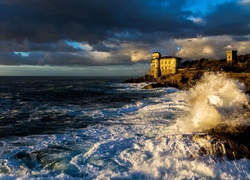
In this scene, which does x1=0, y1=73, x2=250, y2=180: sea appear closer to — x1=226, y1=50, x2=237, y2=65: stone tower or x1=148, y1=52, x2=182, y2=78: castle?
x1=148, y1=52, x2=182, y2=78: castle

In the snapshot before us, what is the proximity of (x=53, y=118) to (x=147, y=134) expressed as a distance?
389 inches

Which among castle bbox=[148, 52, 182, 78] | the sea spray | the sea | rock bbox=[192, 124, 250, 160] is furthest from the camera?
castle bbox=[148, 52, 182, 78]

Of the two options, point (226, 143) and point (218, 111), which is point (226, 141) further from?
point (218, 111)

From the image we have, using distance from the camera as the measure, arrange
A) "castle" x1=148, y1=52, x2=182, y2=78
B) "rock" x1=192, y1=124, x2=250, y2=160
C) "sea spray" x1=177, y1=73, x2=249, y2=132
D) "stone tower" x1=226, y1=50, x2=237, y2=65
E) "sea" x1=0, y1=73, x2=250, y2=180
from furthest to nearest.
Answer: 1. "castle" x1=148, y1=52, x2=182, y2=78
2. "stone tower" x1=226, y1=50, x2=237, y2=65
3. "sea spray" x1=177, y1=73, x2=249, y2=132
4. "rock" x1=192, y1=124, x2=250, y2=160
5. "sea" x1=0, y1=73, x2=250, y2=180

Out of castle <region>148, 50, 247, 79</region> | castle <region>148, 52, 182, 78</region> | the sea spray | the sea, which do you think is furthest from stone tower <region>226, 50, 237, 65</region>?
the sea spray

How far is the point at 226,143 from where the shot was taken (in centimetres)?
1076

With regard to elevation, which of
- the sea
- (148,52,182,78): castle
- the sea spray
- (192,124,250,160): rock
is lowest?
the sea

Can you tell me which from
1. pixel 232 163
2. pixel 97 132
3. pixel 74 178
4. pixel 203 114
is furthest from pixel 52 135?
pixel 232 163

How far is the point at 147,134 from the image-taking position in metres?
15.3

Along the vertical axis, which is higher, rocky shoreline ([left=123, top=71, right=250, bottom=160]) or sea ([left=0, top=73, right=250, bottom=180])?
rocky shoreline ([left=123, top=71, right=250, bottom=160])

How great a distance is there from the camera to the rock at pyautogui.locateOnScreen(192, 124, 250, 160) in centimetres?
1053

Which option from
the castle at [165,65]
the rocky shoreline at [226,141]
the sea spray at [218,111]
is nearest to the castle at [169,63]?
the castle at [165,65]

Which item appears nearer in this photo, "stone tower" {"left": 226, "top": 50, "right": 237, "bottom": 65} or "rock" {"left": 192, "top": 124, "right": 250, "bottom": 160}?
"rock" {"left": 192, "top": 124, "right": 250, "bottom": 160}

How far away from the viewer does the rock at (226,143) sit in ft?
34.6
